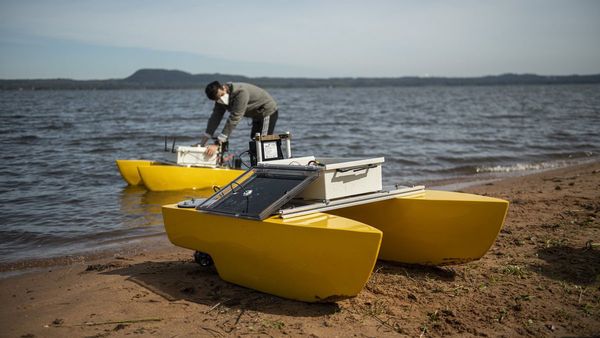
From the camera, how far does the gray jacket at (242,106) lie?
8023mm

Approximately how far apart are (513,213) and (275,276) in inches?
160

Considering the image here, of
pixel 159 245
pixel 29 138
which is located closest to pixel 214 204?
pixel 159 245

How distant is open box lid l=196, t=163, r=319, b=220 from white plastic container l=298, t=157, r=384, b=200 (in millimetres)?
118

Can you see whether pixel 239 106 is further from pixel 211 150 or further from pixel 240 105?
Answer: pixel 211 150

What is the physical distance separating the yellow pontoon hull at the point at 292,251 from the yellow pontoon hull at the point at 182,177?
476 cm

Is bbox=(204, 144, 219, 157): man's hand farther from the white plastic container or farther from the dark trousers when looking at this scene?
the white plastic container

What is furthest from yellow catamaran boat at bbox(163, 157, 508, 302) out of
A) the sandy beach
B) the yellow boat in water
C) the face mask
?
the yellow boat in water

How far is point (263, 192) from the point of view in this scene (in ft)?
14.8

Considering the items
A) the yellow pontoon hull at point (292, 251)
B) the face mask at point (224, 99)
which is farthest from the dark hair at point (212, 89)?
the yellow pontoon hull at point (292, 251)

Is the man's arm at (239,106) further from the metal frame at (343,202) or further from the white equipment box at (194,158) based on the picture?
the metal frame at (343,202)

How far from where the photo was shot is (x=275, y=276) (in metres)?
4.28

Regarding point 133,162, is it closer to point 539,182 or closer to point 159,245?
point 159,245

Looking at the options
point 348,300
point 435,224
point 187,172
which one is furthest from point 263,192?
point 187,172

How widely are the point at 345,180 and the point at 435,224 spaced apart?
0.97m
